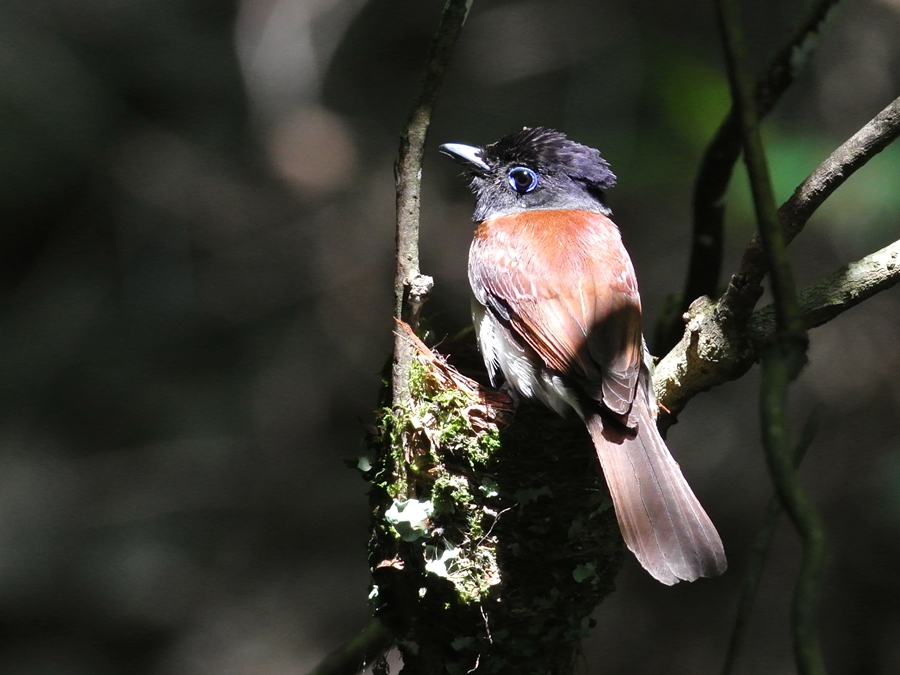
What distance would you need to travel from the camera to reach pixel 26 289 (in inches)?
203

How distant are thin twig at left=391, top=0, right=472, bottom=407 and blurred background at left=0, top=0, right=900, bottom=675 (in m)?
2.47

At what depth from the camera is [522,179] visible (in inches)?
154

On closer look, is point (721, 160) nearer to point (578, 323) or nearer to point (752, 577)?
point (578, 323)

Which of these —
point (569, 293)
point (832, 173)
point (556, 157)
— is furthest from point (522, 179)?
point (832, 173)

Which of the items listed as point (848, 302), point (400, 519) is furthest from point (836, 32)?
point (400, 519)

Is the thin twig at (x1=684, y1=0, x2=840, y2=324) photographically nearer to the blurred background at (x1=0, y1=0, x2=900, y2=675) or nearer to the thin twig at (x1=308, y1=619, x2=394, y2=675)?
the thin twig at (x1=308, y1=619, x2=394, y2=675)

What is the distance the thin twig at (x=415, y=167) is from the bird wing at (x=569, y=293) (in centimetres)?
51

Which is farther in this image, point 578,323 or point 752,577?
point 578,323

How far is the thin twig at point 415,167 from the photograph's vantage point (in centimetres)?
272

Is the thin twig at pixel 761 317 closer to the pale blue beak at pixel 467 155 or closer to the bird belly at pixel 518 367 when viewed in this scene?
the bird belly at pixel 518 367

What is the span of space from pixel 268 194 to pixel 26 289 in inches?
56.3

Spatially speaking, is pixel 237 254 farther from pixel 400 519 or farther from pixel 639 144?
pixel 400 519

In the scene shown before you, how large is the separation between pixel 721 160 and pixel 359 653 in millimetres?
2023

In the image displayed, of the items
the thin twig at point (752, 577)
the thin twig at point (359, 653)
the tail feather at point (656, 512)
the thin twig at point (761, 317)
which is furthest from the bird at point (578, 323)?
the thin twig at point (359, 653)
